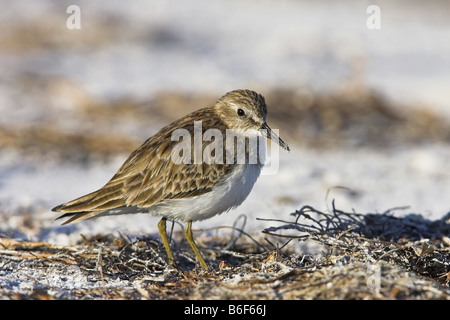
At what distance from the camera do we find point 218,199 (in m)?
5.20

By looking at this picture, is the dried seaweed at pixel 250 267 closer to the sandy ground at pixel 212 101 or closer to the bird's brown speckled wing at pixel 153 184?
the sandy ground at pixel 212 101

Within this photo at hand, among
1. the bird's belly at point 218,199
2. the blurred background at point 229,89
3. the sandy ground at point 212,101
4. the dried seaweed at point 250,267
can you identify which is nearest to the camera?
the dried seaweed at point 250,267

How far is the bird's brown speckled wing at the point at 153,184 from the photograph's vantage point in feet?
17.3

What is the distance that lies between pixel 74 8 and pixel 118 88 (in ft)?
21.0

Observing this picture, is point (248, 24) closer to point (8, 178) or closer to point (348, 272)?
point (8, 178)

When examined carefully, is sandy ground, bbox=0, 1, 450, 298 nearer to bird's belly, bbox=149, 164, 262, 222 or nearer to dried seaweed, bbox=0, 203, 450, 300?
dried seaweed, bbox=0, 203, 450, 300

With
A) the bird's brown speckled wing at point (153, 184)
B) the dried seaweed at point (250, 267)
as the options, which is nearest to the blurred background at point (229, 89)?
the dried seaweed at point (250, 267)

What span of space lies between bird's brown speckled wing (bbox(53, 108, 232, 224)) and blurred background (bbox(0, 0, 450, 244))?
2.42ft

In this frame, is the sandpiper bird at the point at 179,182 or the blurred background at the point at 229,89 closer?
the sandpiper bird at the point at 179,182

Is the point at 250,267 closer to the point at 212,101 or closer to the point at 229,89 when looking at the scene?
the point at 212,101

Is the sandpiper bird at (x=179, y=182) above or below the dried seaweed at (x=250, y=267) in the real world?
above

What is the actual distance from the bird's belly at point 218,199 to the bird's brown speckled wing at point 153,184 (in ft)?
0.19

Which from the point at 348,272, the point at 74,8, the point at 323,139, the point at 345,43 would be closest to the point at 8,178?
the point at 323,139

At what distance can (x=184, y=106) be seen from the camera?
11.2 metres
